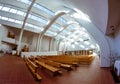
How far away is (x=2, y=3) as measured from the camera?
16.3 m

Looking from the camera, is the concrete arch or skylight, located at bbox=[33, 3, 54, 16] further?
skylight, located at bbox=[33, 3, 54, 16]

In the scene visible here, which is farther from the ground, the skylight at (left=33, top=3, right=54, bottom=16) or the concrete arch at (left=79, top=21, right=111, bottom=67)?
the skylight at (left=33, top=3, right=54, bottom=16)

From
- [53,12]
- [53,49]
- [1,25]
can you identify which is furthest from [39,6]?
[53,49]

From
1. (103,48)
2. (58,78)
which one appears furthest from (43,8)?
(58,78)

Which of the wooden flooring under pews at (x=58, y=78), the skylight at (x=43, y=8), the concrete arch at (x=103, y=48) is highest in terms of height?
the skylight at (x=43, y=8)

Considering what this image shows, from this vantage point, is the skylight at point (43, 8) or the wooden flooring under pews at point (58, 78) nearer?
the wooden flooring under pews at point (58, 78)

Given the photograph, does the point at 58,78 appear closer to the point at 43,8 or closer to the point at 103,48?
the point at 103,48

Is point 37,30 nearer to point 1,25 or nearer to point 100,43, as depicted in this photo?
point 1,25

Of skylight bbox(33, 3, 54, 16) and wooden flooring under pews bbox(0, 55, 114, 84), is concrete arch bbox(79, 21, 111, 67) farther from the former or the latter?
skylight bbox(33, 3, 54, 16)

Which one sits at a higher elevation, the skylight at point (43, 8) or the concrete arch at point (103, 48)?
the skylight at point (43, 8)

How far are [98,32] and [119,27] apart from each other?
1.62 meters

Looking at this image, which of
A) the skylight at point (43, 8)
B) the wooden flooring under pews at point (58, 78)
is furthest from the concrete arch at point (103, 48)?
the skylight at point (43, 8)

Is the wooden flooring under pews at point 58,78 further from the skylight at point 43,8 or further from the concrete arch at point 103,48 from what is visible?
the skylight at point 43,8

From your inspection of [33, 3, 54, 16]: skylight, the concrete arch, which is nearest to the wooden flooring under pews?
the concrete arch
